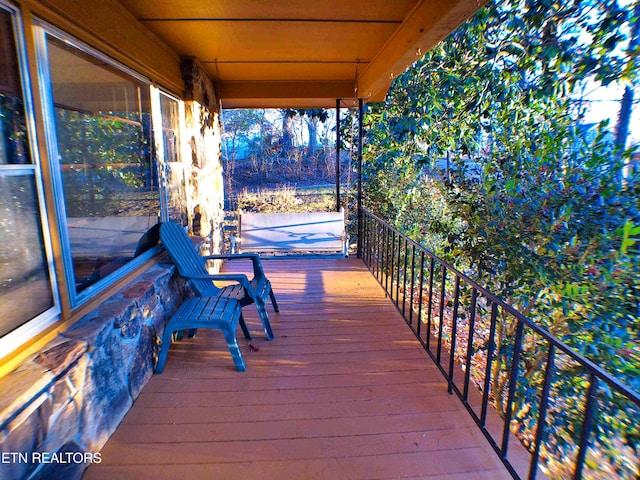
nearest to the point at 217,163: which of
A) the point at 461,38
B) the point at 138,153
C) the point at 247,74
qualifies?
the point at 247,74

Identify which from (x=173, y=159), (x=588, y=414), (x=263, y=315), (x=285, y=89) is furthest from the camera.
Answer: (x=285, y=89)

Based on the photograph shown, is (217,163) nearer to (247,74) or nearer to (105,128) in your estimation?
(247,74)

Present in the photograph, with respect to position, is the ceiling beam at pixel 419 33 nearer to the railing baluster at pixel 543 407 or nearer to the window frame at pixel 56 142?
the railing baluster at pixel 543 407

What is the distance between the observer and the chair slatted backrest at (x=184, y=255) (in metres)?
2.56

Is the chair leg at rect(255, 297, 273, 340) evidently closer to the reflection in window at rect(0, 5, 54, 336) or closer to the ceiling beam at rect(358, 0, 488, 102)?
the reflection in window at rect(0, 5, 54, 336)

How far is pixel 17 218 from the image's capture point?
55.1 inches

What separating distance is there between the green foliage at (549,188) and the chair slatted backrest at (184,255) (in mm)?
2156

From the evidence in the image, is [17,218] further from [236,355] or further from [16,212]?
[236,355]

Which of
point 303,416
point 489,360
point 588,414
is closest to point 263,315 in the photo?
point 303,416

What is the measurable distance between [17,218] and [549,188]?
112 inches

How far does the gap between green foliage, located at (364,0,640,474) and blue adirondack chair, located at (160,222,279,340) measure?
5.75 feet

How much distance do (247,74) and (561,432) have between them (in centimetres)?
440

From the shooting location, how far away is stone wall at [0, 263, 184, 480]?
116cm

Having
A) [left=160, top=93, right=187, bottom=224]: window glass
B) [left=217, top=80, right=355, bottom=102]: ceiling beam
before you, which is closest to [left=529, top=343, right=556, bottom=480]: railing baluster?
[left=160, top=93, right=187, bottom=224]: window glass
